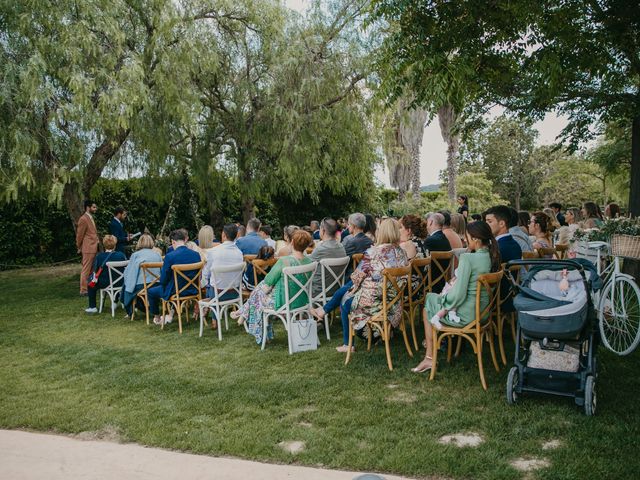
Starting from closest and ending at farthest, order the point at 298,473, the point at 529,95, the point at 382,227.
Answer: the point at 298,473, the point at 382,227, the point at 529,95

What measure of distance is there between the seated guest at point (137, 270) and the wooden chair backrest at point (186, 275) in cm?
84

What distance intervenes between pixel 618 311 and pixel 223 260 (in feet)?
15.2

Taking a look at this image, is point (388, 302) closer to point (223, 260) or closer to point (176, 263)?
point (223, 260)

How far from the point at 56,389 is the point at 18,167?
527 centimetres

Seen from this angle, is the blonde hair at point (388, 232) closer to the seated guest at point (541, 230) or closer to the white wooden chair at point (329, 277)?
the white wooden chair at point (329, 277)

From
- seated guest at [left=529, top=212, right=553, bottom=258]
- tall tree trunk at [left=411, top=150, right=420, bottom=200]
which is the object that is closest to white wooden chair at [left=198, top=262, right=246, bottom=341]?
seated guest at [left=529, top=212, right=553, bottom=258]

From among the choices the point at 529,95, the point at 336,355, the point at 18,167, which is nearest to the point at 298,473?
the point at 336,355

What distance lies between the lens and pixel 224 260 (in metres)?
7.22

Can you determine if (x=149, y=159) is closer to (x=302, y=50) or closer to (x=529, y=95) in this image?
(x=302, y=50)

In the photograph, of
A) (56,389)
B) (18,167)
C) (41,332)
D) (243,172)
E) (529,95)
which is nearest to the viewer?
(56,389)

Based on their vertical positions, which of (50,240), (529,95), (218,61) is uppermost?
(218,61)

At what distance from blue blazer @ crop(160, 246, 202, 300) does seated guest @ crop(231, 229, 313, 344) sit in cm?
142

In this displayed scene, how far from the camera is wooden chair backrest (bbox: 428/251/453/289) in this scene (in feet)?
19.4

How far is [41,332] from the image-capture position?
25.4 ft
